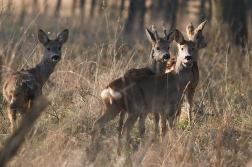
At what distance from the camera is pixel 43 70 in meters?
9.07

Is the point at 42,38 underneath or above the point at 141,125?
above

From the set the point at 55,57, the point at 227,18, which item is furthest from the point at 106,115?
the point at 227,18

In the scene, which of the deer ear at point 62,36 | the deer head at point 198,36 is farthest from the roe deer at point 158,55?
the deer ear at point 62,36

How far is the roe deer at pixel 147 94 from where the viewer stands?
743 cm

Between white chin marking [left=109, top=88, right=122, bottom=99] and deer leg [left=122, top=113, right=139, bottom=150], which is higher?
white chin marking [left=109, top=88, right=122, bottom=99]

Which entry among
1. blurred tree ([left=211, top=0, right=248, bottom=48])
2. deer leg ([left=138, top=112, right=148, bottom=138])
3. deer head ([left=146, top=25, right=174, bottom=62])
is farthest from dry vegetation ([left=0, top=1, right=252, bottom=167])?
blurred tree ([left=211, top=0, right=248, bottom=48])

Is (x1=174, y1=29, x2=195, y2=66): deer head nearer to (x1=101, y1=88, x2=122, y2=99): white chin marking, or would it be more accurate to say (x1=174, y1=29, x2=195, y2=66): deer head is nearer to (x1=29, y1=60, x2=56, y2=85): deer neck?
(x1=101, y1=88, x2=122, y2=99): white chin marking

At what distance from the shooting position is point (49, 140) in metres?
7.00

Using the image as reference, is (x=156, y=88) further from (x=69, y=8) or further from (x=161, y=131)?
(x=69, y=8)

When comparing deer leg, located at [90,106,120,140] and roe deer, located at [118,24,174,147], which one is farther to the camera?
roe deer, located at [118,24,174,147]

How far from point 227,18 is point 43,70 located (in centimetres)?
544

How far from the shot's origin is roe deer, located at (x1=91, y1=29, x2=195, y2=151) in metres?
7.43

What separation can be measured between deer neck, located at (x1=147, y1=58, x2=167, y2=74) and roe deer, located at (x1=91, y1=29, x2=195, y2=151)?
3.97 feet

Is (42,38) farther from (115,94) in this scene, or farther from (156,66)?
(115,94)
